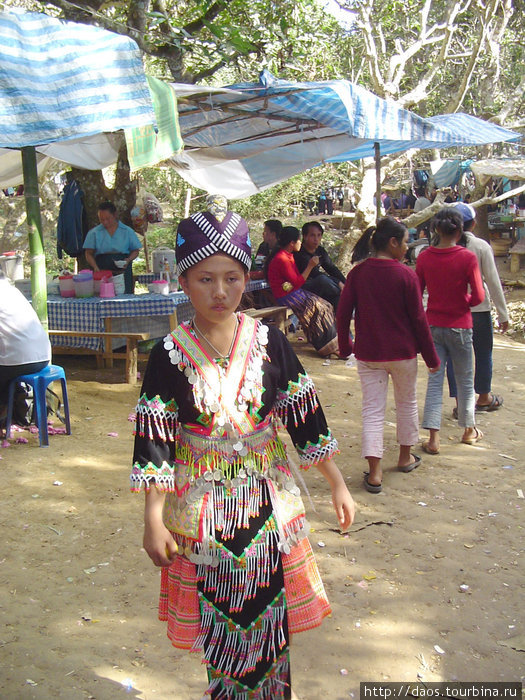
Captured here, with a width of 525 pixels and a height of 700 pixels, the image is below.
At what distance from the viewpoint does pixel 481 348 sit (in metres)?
5.97

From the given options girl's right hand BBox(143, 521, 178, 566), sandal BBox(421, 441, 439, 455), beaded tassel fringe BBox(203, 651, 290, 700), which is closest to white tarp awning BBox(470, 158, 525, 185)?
sandal BBox(421, 441, 439, 455)

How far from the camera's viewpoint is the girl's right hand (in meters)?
1.88

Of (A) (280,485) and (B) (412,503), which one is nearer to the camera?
(A) (280,485)

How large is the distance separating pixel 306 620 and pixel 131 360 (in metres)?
5.30

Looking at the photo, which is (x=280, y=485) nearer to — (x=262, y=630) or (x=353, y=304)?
(x=262, y=630)

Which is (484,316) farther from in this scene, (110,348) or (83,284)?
(83,284)

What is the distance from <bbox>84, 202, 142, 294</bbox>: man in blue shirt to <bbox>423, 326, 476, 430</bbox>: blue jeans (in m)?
4.43

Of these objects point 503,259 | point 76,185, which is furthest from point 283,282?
point 503,259

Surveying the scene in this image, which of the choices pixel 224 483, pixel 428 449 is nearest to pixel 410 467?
pixel 428 449

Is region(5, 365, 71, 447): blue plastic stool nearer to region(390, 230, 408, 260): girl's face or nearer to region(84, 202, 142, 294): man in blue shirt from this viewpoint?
region(390, 230, 408, 260): girl's face

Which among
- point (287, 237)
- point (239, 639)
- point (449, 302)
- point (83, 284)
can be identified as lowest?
point (239, 639)

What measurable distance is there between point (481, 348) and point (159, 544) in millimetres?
4692

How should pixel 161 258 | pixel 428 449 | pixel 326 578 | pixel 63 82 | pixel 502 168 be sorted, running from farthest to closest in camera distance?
pixel 502 168 < pixel 161 258 < pixel 428 449 < pixel 63 82 < pixel 326 578

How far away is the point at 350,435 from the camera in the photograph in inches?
231
